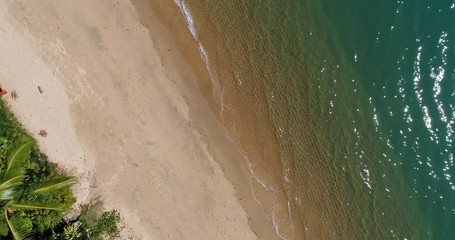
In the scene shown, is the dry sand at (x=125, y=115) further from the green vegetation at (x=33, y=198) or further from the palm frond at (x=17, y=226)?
the palm frond at (x=17, y=226)

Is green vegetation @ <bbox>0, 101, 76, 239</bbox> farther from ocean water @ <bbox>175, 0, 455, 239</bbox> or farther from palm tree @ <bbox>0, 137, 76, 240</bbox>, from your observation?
ocean water @ <bbox>175, 0, 455, 239</bbox>

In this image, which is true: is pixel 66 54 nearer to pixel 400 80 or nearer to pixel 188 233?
pixel 188 233

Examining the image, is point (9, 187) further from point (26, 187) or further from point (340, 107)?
point (340, 107)

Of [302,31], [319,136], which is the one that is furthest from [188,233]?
[302,31]

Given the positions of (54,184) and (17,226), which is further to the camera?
(54,184)

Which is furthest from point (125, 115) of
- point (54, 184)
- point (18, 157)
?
point (18, 157)

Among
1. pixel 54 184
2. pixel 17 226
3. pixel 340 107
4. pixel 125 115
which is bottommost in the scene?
pixel 17 226
